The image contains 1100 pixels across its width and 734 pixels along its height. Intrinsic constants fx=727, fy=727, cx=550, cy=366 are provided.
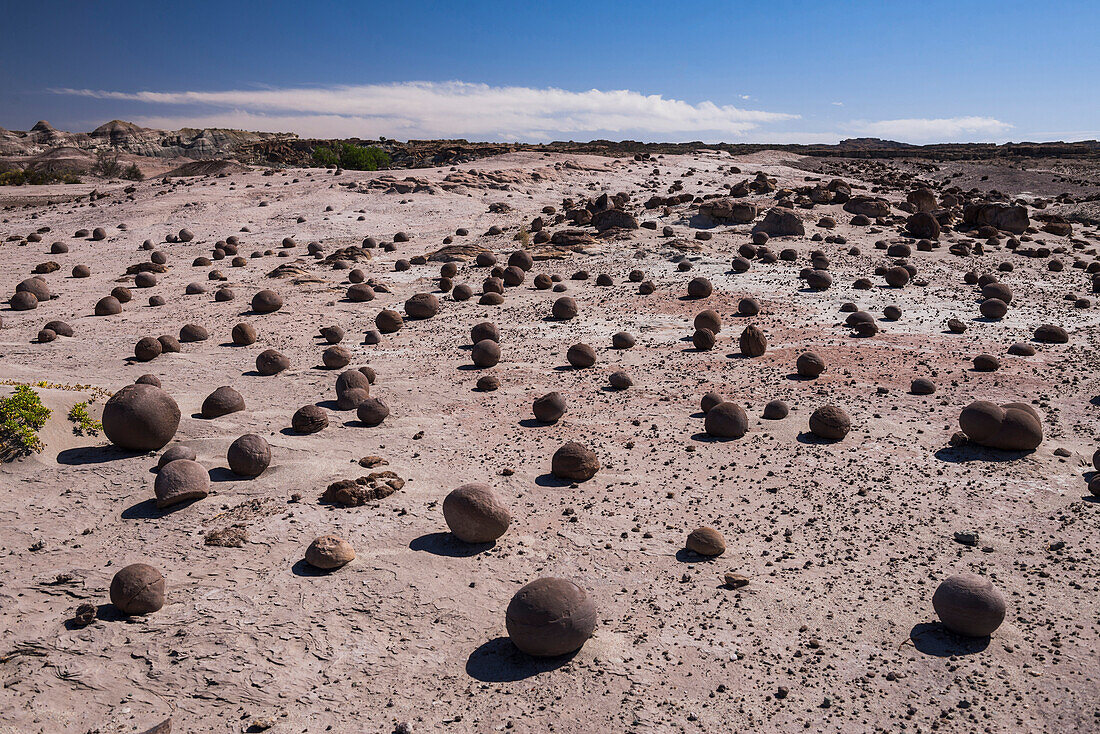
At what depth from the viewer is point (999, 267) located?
1722 centimetres

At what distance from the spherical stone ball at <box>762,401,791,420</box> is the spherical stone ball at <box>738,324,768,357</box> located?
2.47 metres

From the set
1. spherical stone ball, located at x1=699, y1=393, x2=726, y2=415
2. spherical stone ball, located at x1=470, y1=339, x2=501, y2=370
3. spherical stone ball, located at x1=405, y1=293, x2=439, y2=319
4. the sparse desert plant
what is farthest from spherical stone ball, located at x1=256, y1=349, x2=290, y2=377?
the sparse desert plant

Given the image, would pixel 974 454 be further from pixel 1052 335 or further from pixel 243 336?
pixel 243 336

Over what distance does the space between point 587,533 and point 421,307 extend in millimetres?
8651

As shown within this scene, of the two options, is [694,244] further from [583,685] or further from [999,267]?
[583,685]

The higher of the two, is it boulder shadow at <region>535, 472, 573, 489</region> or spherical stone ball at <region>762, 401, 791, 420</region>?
spherical stone ball at <region>762, 401, 791, 420</region>

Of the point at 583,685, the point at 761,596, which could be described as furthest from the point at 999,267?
the point at 583,685

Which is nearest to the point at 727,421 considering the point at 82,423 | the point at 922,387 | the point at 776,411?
the point at 776,411

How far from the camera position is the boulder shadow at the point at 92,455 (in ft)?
23.5

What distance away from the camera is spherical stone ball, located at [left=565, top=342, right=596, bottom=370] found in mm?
11102

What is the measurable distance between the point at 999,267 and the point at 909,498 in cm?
1316

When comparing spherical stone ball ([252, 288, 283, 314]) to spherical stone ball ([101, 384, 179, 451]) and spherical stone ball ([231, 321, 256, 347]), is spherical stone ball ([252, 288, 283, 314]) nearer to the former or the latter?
spherical stone ball ([231, 321, 256, 347])

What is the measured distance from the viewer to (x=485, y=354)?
11.2 metres

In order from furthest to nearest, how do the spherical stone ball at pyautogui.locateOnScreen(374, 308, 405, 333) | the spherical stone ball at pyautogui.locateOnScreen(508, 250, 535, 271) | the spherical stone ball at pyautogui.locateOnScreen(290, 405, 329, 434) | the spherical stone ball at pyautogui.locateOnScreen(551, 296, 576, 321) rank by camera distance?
the spherical stone ball at pyautogui.locateOnScreen(508, 250, 535, 271) < the spherical stone ball at pyautogui.locateOnScreen(551, 296, 576, 321) < the spherical stone ball at pyautogui.locateOnScreen(374, 308, 405, 333) < the spherical stone ball at pyautogui.locateOnScreen(290, 405, 329, 434)
